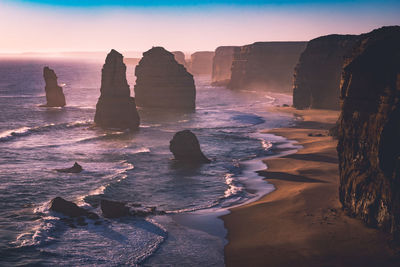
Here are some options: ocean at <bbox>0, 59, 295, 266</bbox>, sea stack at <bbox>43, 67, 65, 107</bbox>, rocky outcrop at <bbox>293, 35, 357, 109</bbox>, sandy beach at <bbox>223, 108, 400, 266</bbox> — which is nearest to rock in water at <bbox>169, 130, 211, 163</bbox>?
ocean at <bbox>0, 59, 295, 266</bbox>

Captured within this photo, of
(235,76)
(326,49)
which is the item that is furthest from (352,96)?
(235,76)

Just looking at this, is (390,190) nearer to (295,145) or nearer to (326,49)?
(295,145)

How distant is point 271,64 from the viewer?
162750 millimetres

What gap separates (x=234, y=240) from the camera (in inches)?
880

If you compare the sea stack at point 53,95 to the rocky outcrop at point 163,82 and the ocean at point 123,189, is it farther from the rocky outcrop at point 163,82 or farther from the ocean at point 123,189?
the ocean at point 123,189

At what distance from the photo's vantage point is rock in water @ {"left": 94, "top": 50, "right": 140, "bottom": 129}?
Result: 61.1m

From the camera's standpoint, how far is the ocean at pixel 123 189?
20859mm

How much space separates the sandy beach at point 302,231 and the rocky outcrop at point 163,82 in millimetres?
57394

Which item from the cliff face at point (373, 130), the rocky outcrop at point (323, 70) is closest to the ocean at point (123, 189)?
the cliff face at point (373, 130)

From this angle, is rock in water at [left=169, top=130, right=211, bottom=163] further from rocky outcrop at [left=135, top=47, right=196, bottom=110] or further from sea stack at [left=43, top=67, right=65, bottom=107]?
sea stack at [left=43, top=67, right=65, bottom=107]

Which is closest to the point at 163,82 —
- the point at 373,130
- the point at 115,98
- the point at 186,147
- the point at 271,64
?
the point at 115,98

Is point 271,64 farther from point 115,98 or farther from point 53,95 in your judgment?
point 115,98

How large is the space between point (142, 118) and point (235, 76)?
98424 mm

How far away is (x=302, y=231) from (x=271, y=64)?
14617 cm
